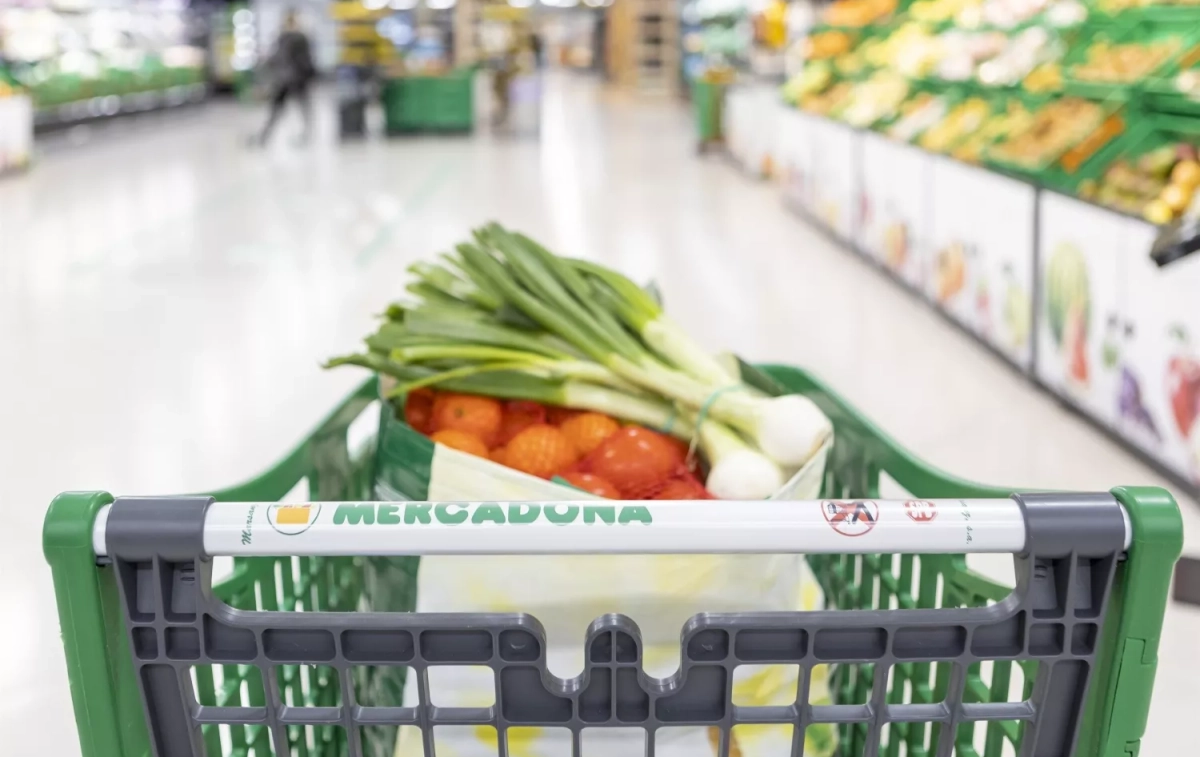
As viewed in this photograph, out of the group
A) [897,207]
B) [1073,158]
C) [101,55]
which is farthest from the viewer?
[101,55]

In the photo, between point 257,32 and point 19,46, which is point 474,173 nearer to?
point 19,46

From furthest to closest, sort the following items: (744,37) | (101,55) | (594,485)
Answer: (101,55), (744,37), (594,485)

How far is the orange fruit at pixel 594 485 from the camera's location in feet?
5.03

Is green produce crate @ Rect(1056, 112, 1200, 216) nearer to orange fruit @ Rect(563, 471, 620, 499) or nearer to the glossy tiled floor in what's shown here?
the glossy tiled floor

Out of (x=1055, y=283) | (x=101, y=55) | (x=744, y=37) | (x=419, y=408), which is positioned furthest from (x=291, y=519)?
(x=101, y=55)

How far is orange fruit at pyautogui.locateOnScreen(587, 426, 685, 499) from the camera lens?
62.7 inches

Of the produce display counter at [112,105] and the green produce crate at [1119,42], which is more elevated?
the green produce crate at [1119,42]

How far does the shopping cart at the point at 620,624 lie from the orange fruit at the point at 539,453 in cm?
68

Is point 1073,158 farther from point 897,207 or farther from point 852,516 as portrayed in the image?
point 852,516

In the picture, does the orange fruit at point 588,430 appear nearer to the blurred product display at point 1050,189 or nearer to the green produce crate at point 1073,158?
the blurred product display at point 1050,189

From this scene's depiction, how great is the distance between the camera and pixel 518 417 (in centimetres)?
182

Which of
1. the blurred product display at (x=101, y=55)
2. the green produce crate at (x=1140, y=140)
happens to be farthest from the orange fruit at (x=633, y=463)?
the blurred product display at (x=101, y=55)

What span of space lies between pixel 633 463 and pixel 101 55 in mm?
16445

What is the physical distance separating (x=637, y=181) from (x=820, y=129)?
294 cm
